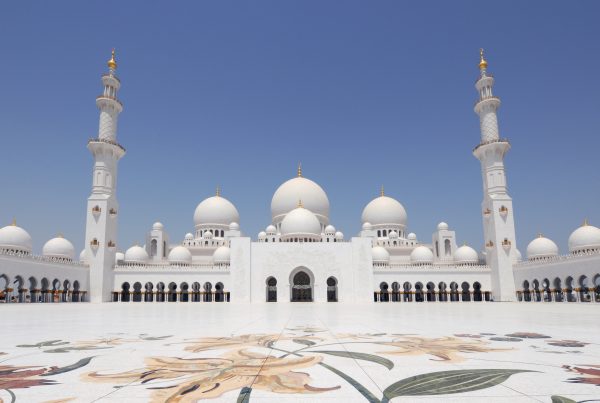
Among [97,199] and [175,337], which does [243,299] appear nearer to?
[97,199]

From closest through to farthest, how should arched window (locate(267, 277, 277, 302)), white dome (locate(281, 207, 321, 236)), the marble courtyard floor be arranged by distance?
the marble courtyard floor
arched window (locate(267, 277, 277, 302))
white dome (locate(281, 207, 321, 236))

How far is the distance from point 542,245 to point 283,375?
3970 cm

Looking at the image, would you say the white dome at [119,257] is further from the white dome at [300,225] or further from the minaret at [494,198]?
the minaret at [494,198]

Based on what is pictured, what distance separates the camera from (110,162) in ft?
121

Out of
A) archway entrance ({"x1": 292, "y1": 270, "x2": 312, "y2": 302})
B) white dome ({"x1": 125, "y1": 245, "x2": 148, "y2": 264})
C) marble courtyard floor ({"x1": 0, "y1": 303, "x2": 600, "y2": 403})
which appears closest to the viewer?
marble courtyard floor ({"x1": 0, "y1": 303, "x2": 600, "y2": 403})

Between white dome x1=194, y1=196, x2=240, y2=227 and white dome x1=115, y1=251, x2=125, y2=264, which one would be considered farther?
white dome x1=194, y1=196, x2=240, y2=227

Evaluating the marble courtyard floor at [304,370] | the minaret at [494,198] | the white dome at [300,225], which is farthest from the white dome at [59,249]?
the minaret at [494,198]

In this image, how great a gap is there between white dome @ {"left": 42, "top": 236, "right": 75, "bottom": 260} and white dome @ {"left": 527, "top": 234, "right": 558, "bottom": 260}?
4083 centimetres

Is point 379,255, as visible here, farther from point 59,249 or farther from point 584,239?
point 59,249

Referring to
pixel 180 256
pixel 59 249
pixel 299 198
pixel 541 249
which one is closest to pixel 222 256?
pixel 180 256

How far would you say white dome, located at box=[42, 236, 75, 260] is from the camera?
37312mm

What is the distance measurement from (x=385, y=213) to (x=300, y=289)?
592 inches

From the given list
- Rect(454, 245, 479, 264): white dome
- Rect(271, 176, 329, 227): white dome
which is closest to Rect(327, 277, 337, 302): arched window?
Rect(271, 176, 329, 227): white dome

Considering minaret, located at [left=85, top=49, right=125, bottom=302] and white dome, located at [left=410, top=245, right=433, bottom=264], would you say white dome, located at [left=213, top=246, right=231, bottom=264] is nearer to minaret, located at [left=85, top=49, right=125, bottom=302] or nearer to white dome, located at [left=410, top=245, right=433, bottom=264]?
minaret, located at [left=85, top=49, right=125, bottom=302]
